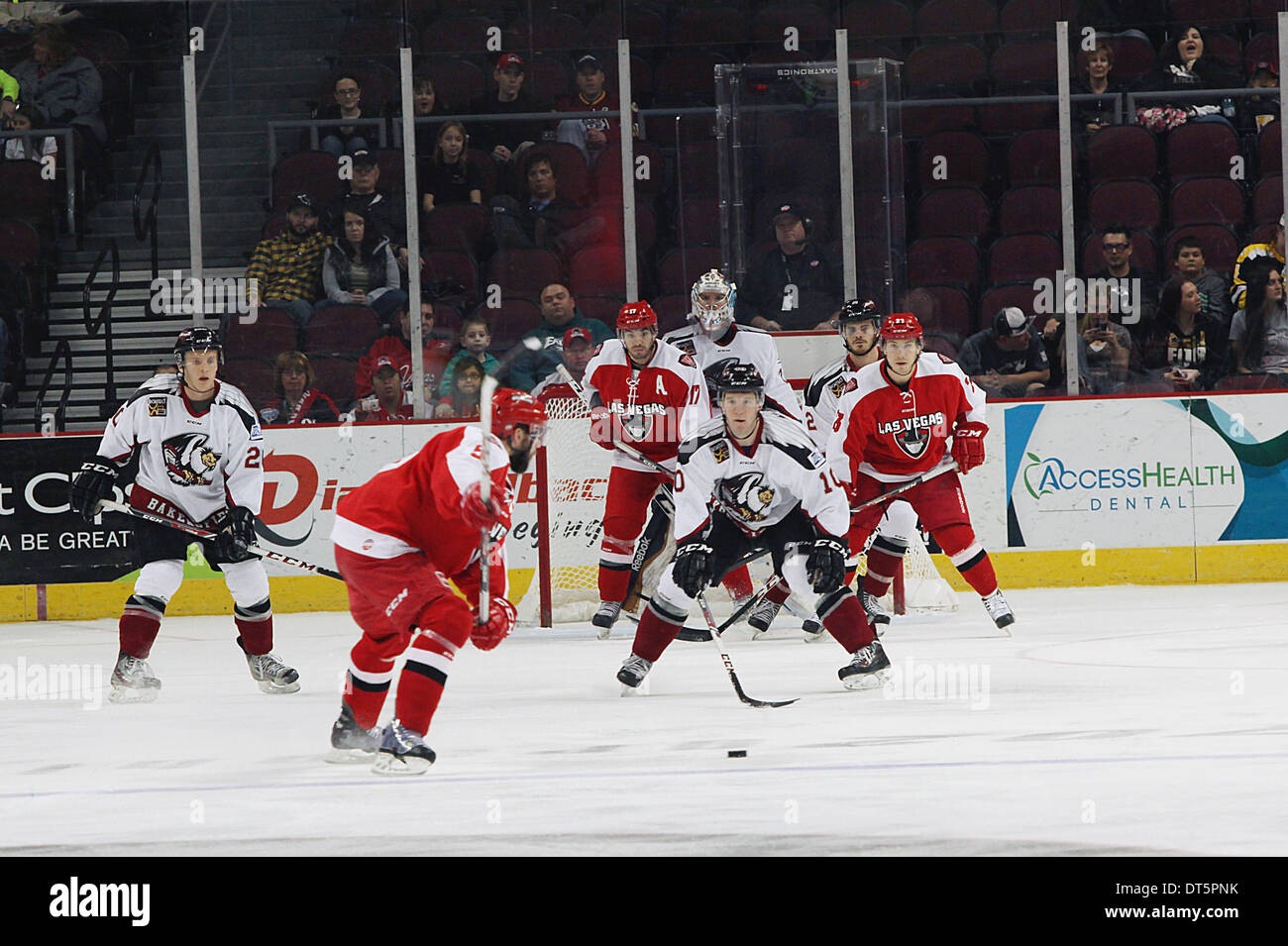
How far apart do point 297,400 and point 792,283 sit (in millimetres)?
2399

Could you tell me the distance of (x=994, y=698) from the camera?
4.84 meters

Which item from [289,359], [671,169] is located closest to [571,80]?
[671,169]

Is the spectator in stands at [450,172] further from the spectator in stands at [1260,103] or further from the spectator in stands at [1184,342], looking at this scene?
the spectator in stands at [1260,103]

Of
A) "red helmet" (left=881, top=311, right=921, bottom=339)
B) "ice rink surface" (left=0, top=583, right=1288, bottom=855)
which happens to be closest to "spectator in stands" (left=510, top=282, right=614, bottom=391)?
"ice rink surface" (left=0, top=583, right=1288, bottom=855)

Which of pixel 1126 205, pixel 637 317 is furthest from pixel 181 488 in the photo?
pixel 1126 205

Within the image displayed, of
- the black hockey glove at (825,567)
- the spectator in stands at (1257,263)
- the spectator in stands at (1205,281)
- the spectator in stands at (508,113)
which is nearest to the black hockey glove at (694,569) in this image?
the black hockey glove at (825,567)

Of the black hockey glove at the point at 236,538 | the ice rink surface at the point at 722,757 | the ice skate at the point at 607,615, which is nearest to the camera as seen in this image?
the ice rink surface at the point at 722,757

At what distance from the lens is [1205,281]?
820 centimetres

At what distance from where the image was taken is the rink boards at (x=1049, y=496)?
26.2ft

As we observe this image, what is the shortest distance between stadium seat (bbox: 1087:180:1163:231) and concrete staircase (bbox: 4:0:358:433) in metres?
3.80

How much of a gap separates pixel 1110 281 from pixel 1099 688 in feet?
12.2

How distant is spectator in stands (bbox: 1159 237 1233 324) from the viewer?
8172 mm

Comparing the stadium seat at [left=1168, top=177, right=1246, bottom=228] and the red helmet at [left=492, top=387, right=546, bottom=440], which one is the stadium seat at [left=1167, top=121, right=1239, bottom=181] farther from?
the red helmet at [left=492, top=387, right=546, bottom=440]

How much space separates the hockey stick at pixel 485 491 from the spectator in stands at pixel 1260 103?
5927 mm
